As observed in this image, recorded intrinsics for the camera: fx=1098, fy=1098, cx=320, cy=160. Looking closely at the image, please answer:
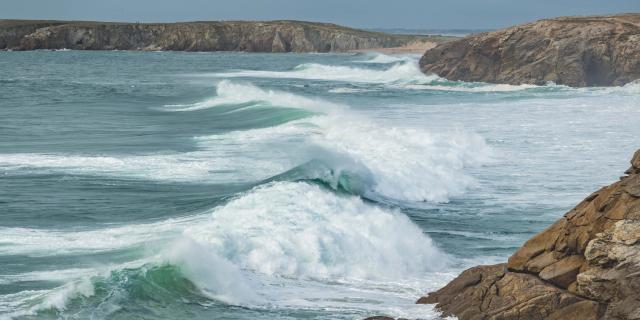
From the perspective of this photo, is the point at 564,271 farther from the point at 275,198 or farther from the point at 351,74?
the point at 351,74

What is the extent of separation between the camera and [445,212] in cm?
1892

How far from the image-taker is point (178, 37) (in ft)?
433

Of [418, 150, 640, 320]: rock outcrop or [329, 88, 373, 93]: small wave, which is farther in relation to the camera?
[329, 88, 373, 93]: small wave

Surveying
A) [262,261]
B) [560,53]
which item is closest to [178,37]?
[560,53]

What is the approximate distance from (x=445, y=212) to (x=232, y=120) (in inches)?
701

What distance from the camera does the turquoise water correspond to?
1239cm

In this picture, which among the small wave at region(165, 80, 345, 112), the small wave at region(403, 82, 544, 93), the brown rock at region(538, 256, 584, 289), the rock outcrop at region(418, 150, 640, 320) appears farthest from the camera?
the small wave at region(403, 82, 544, 93)

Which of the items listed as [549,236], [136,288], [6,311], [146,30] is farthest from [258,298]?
[146,30]

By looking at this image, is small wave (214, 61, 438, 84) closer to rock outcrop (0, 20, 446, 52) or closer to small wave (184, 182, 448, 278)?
small wave (184, 182, 448, 278)

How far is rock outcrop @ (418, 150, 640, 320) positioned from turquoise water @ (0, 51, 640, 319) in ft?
3.15

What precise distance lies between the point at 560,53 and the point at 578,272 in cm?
4820

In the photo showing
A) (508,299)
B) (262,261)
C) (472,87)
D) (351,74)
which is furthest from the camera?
(351,74)

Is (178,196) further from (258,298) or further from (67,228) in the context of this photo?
(258,298)

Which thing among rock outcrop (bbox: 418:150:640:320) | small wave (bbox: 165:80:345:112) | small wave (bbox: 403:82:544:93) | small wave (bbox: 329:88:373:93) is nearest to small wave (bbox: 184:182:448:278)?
rock outcrop (bbox: 418:150:640:320)
